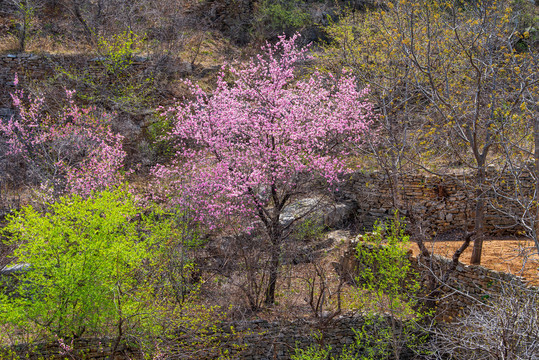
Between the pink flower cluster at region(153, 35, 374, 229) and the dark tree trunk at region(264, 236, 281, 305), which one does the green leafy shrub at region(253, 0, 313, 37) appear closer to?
the pink flower cluster at region(153, 35, 374, 229)

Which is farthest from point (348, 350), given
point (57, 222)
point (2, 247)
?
point (2, 247)

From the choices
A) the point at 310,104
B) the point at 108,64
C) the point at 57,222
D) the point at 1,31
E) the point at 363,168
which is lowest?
the point at 57,222

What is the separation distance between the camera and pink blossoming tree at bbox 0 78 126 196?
1248 centimetres

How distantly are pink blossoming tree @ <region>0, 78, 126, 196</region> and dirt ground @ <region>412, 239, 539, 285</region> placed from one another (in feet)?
28.2

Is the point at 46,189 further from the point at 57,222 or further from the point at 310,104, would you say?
the point at 310,104

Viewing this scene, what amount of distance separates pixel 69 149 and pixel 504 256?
1216cm

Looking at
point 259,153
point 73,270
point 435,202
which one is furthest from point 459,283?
point 73,270

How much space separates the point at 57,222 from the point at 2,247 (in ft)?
18.1

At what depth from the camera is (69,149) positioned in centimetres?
1420

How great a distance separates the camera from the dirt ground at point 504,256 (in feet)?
28.0

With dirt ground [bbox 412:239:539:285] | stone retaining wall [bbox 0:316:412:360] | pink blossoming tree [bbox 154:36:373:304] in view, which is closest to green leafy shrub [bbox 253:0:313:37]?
pink blossoming tree [bbox 154:36:373:304]

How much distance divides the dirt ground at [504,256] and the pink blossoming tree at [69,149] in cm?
860

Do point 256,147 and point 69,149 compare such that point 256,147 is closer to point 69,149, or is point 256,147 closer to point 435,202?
point 435,202

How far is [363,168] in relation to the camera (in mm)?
14719
